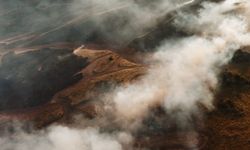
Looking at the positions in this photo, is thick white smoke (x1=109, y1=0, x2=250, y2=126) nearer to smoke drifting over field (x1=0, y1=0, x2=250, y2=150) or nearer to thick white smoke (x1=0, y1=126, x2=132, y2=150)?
smoke drifting over field (x1=0, y1=0, x2=250, y2=150)

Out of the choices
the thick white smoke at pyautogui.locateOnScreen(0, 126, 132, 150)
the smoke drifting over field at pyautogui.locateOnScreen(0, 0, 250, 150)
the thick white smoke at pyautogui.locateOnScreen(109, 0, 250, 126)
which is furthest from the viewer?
the thick white smoke at pyautogui.locateOnScreen(109, 0, 250, 126)

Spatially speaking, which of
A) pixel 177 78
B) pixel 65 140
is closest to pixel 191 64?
pixel 177 78

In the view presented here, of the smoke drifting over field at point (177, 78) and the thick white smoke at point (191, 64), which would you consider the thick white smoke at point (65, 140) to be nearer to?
the smoke drifting over field at point (177, 78)

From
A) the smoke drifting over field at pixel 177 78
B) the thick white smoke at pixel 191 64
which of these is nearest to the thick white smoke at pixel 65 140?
the smoke drifting over field at pixel 177 78

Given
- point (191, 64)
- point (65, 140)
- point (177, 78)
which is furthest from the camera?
point (191, 64)

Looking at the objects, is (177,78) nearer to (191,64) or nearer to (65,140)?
(191,64)

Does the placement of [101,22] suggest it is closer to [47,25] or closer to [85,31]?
[85,31]

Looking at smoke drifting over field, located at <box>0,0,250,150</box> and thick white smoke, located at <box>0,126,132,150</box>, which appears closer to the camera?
thick white smoke, located at <box>0,126,132,150</box>

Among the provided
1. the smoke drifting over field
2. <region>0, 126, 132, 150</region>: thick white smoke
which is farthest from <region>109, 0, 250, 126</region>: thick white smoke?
<region>0, 126, 132, 150</region>: thick white smoke
